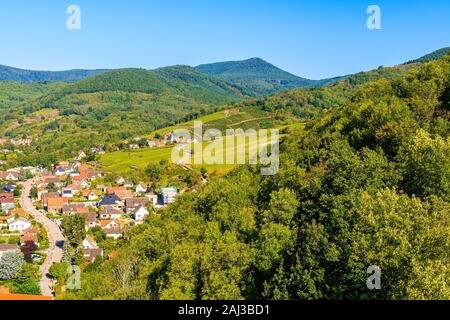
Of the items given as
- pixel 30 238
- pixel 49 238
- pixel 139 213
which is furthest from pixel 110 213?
pixel 30 238

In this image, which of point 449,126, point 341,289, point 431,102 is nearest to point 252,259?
point 341,289

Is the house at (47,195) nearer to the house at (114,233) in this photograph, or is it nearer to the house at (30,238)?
the house at (30,238)

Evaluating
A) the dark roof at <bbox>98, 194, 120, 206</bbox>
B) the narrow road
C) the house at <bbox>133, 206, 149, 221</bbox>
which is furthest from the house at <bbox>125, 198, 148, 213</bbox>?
the narrow road

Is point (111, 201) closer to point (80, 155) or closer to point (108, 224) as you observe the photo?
point (108, 224)

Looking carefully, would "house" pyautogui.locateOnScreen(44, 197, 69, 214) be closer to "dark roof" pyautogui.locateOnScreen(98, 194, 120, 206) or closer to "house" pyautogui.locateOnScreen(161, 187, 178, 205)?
"dark roof" pyautogui.locateOnScreen(98, 194, 120, 206)

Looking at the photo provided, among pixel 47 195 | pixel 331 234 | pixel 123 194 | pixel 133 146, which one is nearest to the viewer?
pixel 331 234

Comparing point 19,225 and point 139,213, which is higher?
point 139,213

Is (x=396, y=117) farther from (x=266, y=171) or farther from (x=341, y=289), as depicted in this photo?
(x=341, y=289)
